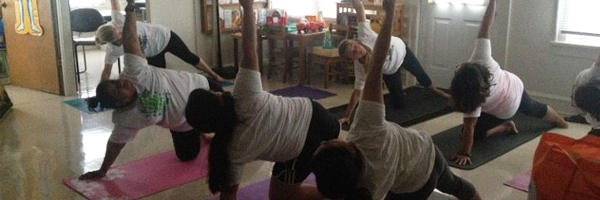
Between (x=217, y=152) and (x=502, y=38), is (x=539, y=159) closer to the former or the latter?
(x=217, y=152)

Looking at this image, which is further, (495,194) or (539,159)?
(495,194)

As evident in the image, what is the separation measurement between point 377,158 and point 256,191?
1.41 meters

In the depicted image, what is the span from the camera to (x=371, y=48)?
462 cm

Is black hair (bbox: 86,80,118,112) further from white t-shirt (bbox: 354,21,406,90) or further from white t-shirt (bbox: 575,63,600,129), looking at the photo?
white t-shirt (bbox: 575,63,600,129)

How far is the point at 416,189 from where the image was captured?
248 centimetres

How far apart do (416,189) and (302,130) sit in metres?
0.61

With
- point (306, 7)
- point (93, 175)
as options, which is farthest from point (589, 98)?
point (306, 7)

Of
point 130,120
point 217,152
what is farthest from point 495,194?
point 130,120

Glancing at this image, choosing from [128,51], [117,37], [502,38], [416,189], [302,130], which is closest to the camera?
[416,189]

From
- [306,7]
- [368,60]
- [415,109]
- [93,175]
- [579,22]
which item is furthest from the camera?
[306,7]

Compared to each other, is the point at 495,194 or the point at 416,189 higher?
the point at 416,189

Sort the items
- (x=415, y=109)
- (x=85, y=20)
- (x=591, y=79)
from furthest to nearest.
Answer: (x=85, y=20) → (x=415, y=109) → (x=591, y=79)

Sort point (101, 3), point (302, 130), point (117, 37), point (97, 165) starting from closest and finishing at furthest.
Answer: point (302, 130), point (97, 165), point (117, 37), point (101, 3)

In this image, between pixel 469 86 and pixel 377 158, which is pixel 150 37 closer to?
pixel 469 86
